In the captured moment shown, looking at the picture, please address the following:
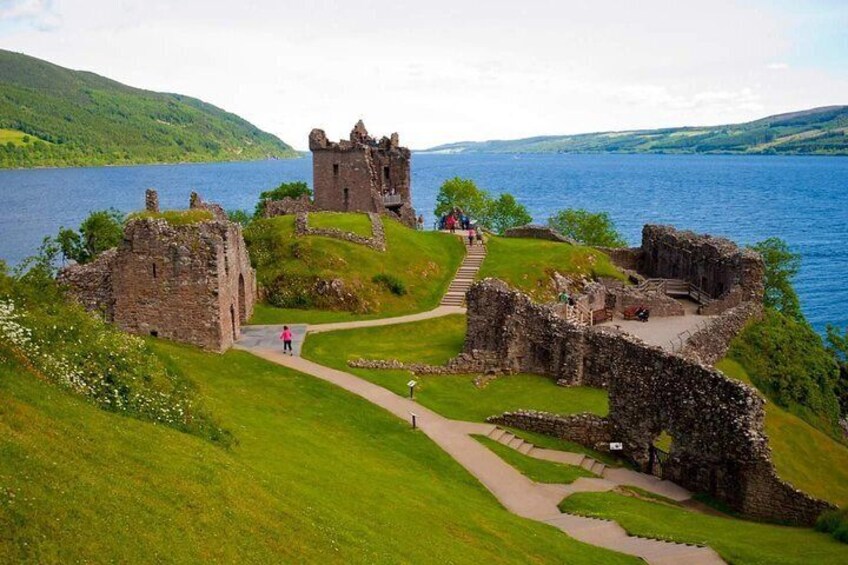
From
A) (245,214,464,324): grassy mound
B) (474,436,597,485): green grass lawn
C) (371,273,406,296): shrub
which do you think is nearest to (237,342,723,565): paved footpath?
(474,436,597,485): green grass lawn

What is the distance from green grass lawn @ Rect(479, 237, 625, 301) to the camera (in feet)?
202

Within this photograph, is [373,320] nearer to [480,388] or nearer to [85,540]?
[480,388]

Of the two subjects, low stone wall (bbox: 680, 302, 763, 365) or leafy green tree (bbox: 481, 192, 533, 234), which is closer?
low stone wall (bbox: 680, 302, 763, 365)

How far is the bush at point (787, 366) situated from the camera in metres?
47.1

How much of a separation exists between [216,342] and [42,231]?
12843 cm

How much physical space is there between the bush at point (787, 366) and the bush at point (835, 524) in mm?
19529

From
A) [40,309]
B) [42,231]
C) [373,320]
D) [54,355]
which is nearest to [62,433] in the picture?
[54,355]

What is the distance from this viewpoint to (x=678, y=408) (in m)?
33.3

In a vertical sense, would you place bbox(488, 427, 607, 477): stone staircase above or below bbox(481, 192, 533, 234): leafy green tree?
below

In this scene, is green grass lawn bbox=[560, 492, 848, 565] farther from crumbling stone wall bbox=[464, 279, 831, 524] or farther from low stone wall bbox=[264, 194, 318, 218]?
low stone wall bbox=[264, 194, 318, 218]

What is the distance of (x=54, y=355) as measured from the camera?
2070cm

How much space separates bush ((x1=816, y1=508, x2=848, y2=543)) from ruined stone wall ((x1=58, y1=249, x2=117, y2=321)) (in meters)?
32.1

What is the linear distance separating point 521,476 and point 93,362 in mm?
16611

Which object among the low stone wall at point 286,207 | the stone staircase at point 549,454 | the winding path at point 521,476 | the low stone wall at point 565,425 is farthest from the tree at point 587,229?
the stone staircase at point 549,454
